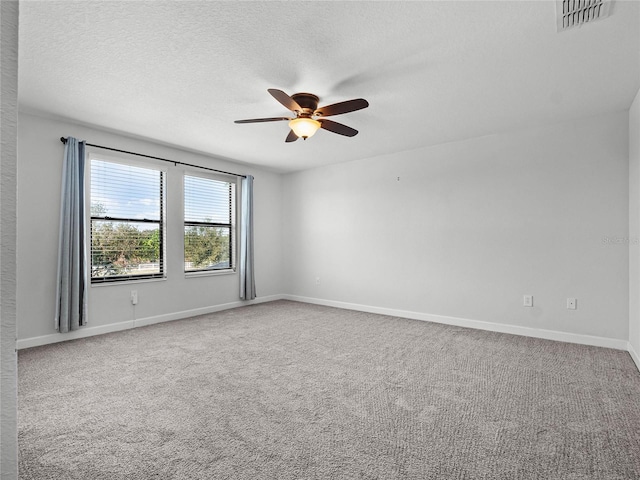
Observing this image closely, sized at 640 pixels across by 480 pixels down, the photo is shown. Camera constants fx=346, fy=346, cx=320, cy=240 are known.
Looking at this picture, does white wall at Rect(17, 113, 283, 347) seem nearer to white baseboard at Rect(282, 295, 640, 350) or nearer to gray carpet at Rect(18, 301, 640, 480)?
gray carpet at Rect(18, 301, 640, 480)

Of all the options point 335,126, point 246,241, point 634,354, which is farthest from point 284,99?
point 634,354

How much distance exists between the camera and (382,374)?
9.59 feet

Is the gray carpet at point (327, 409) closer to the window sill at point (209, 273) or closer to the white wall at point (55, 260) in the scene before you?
the white wall at point (55, 260)

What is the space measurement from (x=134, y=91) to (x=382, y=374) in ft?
11.0

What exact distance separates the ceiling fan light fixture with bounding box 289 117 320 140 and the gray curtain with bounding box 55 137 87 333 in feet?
8.72

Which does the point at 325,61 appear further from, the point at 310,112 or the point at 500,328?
the point at 500,328

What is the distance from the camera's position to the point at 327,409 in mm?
2324

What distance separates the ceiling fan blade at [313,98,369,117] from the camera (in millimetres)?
2770

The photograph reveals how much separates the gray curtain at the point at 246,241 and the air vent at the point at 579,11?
4.71m

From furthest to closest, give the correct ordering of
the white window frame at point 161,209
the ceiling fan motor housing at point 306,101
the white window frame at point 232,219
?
the white window frame at point 232,219, the white window frame at point 161,209, the ceiling fan motor housing at point 306,101

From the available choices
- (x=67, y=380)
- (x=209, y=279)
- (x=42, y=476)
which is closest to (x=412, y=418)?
(x=42, y=476)

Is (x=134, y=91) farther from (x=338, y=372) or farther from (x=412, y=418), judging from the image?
(x=412, y=418)

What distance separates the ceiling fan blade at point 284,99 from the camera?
102 inches

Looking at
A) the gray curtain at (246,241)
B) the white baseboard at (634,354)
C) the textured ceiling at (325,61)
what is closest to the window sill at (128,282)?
the gray curtain at (246,241)
